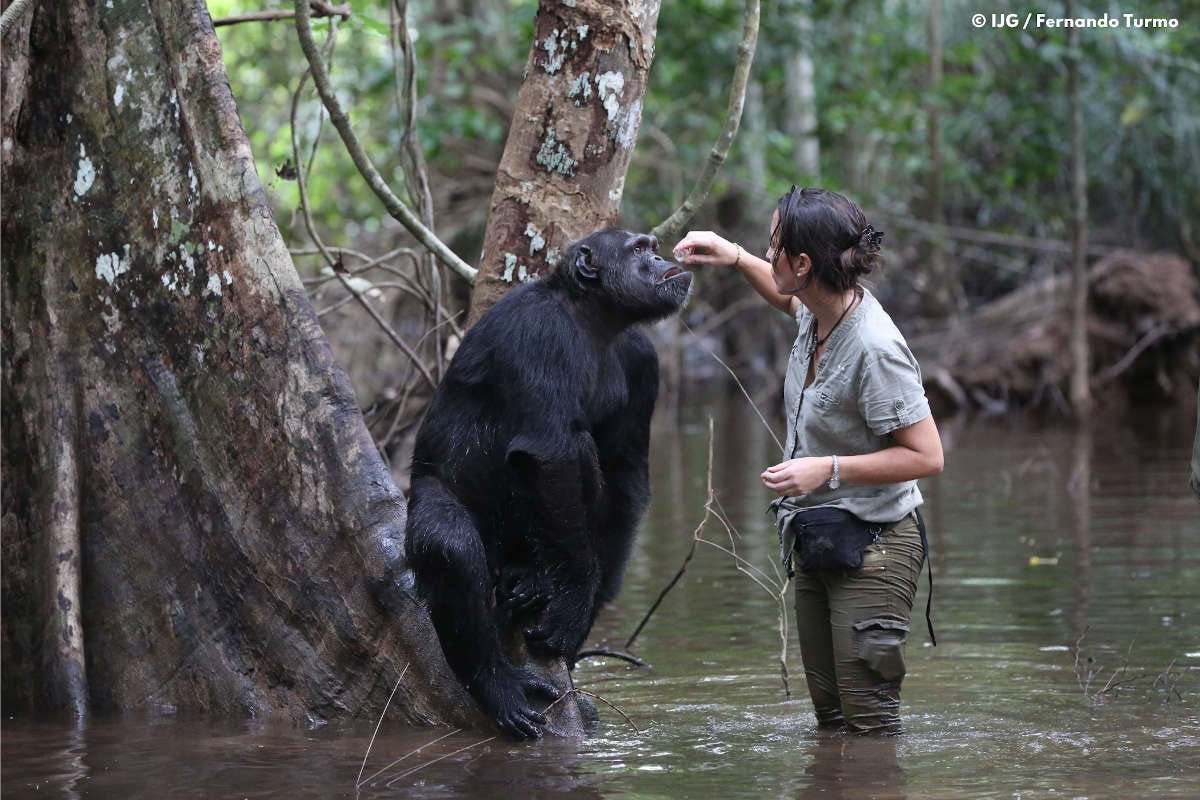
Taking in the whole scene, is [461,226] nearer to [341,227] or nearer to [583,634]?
[341,227]

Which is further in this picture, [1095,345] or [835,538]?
[1095,345]

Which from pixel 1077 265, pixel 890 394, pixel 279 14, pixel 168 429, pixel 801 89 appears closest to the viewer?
pixel 890 394

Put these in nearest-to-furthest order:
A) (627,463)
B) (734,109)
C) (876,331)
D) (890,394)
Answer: (890,394), (876,331), (627,463), (734,109)

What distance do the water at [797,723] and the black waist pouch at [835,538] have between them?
0.67 m

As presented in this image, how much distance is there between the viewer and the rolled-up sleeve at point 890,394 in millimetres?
4812

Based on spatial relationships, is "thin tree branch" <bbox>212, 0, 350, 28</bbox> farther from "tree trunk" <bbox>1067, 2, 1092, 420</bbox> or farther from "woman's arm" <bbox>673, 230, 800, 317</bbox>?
"tree trunk" <bbox>1067, 2, 1092, 420</bbox>

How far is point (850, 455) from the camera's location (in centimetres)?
507

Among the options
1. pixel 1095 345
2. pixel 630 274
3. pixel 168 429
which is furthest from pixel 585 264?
pixel 1095 345

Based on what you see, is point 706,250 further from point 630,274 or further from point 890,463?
point 890,463

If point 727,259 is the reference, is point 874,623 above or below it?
below

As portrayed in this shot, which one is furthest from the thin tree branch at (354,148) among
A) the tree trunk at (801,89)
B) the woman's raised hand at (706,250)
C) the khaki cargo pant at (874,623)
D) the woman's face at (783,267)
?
the tree trunk at (801,89)

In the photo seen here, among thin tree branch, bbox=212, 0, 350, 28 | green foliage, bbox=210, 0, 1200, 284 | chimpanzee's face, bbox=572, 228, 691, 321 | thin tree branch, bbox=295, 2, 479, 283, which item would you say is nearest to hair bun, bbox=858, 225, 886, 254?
chimpanzee's face, bbox=572, 228, 691, 321

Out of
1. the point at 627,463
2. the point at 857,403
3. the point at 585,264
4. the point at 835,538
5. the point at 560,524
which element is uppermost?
the point at 585,264

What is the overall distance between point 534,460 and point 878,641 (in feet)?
4.42
